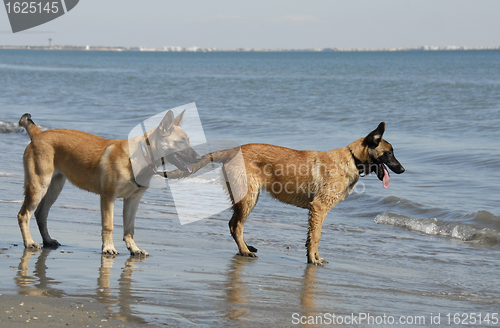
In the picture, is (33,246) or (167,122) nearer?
(167,122)

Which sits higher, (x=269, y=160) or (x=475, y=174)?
(x=269, y=160)

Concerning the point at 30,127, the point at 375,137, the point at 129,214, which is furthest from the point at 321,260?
the point at 30,127

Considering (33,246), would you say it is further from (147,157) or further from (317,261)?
(317,261)

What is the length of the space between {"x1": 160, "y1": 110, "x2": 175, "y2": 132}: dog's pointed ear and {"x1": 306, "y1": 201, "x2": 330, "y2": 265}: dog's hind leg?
205cm

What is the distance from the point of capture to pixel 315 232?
6.45 metres

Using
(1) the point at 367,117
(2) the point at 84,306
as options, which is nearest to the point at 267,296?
(2) the point at 84,306

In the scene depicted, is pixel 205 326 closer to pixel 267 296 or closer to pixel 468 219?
pixel 267 296

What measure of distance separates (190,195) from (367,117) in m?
15.5

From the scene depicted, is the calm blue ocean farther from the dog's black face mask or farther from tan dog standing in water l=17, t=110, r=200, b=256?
the dog's black face mask

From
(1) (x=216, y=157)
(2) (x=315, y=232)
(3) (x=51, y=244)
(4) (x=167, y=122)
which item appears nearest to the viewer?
(4) (x=167, y=122)

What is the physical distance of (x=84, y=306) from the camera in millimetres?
3863

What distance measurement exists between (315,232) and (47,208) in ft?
10.4

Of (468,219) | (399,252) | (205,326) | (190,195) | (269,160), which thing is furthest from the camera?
(190,195)

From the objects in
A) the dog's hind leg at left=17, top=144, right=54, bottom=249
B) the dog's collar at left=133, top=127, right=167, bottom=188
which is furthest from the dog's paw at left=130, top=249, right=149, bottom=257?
the dog's hind leg at left=17, top=144, right=54, bottom=249
